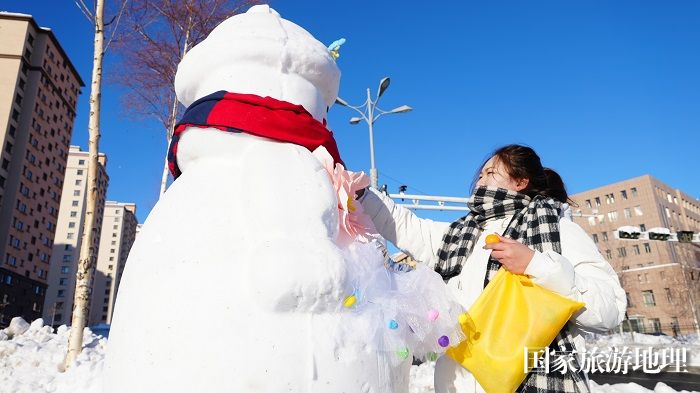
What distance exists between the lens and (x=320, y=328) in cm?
137

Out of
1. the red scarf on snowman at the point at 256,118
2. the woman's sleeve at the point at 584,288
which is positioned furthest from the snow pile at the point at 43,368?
the woman's sleeve at the point at 584,288

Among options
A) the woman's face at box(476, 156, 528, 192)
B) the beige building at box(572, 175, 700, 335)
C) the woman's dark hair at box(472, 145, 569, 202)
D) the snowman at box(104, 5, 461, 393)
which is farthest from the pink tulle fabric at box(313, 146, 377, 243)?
the beige building at box(572, 175, 700, 335)

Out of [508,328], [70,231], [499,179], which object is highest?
[70,231]

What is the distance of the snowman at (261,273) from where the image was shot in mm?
1322

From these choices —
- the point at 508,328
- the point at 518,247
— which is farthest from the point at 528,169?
the point at 508,328

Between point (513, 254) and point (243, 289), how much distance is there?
38.3 inches

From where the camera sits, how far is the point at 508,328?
1616 millimetres

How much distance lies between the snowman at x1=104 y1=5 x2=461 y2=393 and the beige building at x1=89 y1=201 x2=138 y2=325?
8173cm

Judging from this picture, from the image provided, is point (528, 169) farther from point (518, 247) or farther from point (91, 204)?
point (91, 204)

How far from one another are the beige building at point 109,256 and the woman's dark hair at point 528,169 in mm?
81953

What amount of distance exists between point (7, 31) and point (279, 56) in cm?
4996

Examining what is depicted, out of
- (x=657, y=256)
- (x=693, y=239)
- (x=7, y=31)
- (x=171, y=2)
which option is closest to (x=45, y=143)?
(x=7, y=31)

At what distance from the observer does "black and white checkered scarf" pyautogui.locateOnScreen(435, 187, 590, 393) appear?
5.41ft

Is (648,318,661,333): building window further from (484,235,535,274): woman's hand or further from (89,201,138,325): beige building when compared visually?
(89,201,138,325): beige building
